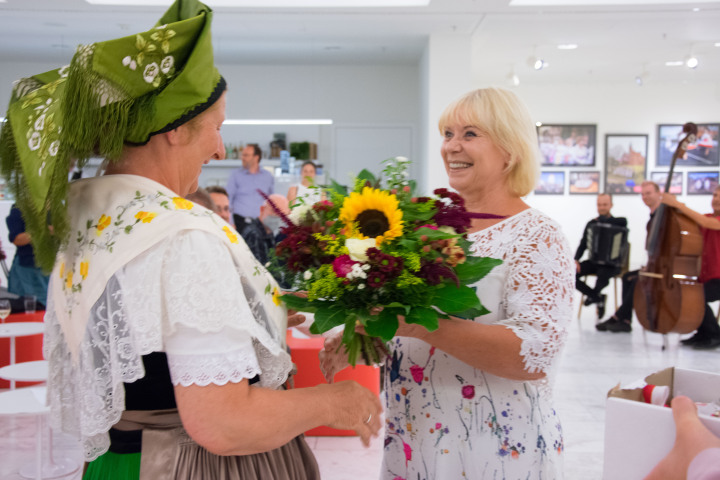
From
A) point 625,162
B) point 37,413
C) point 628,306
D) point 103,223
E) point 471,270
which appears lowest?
point 628,306

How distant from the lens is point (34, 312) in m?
5.25

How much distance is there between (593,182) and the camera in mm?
12773

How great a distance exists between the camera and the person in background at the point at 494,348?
151cm

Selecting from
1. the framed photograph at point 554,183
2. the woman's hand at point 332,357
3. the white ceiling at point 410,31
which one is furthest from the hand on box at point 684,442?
the framed photograph at point 554,183

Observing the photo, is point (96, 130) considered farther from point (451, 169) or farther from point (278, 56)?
point (278, 56)

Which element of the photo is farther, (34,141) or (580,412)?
(580,412)

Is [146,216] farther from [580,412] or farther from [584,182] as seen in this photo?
[584,182]

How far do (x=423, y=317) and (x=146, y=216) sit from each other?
513 mm

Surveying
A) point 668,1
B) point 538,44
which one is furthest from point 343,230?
point 538,44

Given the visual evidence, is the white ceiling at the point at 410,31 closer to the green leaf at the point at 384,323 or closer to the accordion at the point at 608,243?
the accordion at the point at 608,243

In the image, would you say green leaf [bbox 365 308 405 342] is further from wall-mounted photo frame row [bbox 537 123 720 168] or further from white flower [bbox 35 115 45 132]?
wall-mounted photo frame row [bbox 537 123 720 168]

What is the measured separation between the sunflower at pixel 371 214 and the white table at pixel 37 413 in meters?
2.13

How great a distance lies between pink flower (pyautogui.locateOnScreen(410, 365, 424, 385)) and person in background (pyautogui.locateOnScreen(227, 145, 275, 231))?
7.16 m

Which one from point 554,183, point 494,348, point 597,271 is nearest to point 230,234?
point 494,348
